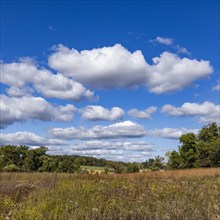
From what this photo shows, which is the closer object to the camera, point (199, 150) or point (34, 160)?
point (34, 160)

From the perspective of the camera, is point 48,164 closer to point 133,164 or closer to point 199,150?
point 133,164

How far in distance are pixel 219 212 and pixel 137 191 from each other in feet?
17.3

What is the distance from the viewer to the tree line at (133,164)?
42034 millimetres

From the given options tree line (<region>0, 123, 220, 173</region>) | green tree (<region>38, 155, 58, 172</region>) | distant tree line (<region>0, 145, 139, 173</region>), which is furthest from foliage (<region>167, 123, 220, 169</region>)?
green tree (<region>38, 155, 58, 172</region>)

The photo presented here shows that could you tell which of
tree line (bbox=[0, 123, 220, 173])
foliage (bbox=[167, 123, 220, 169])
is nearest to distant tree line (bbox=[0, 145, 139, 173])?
tree line (bbox=[0, 123, 220, 173])

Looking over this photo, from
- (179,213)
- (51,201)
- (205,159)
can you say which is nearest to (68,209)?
(51,201)

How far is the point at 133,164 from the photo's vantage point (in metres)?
46.0

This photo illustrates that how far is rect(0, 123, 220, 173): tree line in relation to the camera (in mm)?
42034

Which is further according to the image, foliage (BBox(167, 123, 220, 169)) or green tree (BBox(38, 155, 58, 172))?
foliage (BBox(167, 123, 220, 169))

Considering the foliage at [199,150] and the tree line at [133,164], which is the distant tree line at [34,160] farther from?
the foliage at [199,150]

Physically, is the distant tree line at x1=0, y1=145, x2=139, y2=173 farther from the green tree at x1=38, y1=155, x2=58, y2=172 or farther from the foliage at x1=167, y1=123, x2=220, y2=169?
the foliage at x1=167, y1=123, x2=220, y2=169

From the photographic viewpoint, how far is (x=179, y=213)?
843 cm

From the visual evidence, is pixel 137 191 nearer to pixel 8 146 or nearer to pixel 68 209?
pixel 68 209

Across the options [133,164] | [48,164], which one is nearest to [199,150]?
[133,164]
